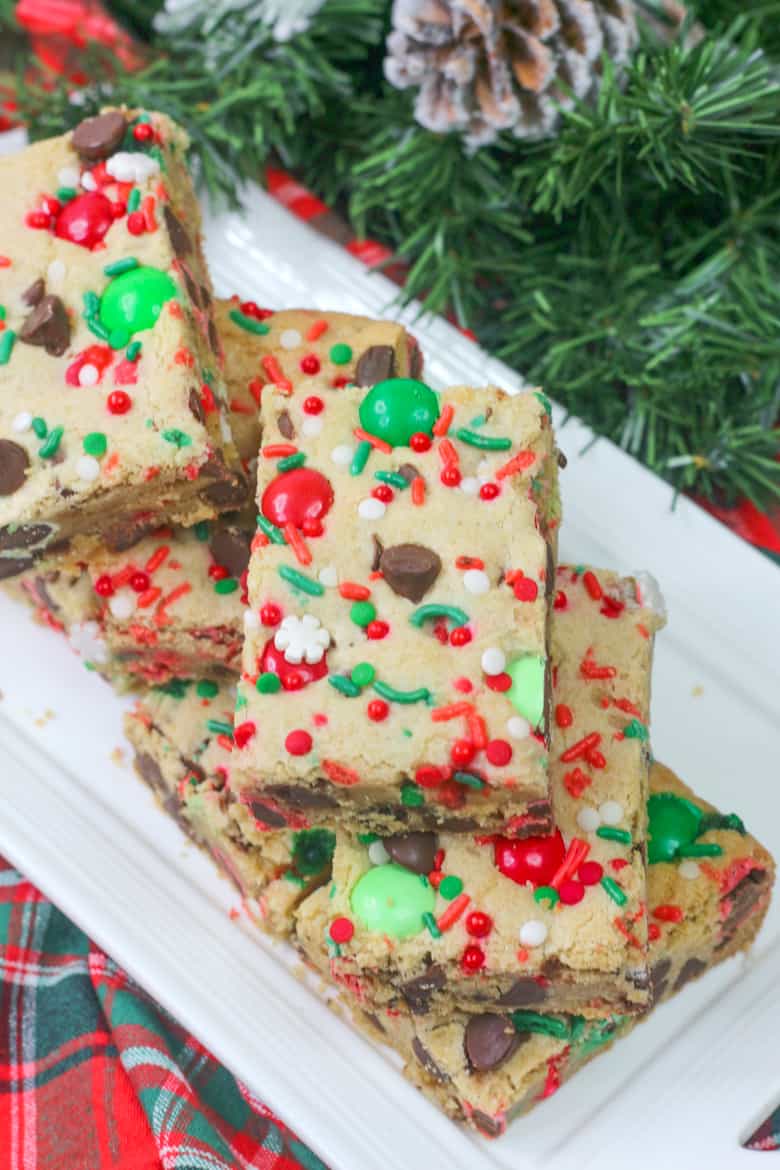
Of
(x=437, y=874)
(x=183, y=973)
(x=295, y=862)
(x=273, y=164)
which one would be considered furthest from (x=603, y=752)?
(x=273, y=164)

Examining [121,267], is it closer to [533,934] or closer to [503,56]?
[503,56]

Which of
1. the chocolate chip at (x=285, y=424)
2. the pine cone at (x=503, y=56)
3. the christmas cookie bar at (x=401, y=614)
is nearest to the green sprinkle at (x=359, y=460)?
the christmas cookie bar at (x=401, y=614)

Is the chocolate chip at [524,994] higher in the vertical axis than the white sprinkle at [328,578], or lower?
lower

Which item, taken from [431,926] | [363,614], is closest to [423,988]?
[431,926]

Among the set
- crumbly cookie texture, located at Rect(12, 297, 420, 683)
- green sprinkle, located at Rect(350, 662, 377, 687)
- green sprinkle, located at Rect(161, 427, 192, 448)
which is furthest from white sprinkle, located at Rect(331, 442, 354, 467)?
green sprinkle, located at Rect(350, 662, 377, 687)

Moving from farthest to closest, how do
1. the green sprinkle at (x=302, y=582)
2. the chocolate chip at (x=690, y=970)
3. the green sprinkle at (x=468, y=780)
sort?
the chocolate chip at (x=690, y=970) → the green sprinkle at (x=302, y=582) → the green sprinkle at (x=468, y=780)

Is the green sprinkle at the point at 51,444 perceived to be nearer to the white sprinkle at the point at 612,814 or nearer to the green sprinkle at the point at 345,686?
the green sprinkle at the point at 345,686

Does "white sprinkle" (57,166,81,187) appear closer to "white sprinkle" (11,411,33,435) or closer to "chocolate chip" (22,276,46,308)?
"chocolate chip" (22,276,46,308)
